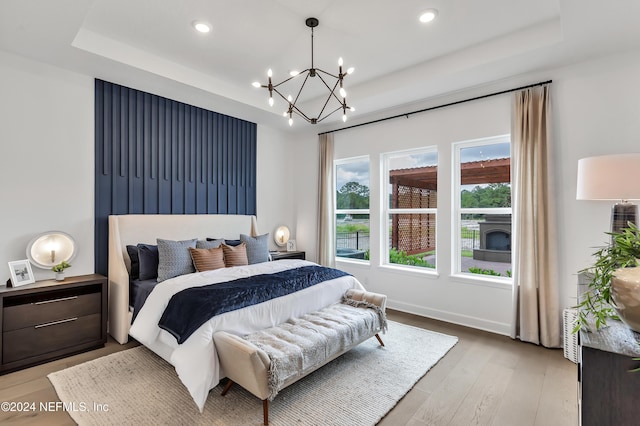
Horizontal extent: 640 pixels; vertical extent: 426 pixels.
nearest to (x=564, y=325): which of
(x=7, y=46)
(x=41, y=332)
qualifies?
(x=41, y=332)

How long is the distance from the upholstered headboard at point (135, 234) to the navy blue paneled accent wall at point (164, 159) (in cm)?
16

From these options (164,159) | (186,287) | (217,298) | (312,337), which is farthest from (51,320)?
(312,337)

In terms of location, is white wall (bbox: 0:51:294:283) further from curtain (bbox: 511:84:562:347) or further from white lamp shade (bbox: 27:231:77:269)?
curtain (bbox: 511:84:562:347)

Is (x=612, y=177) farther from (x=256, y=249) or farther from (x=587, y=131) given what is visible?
(x=256, y=249)

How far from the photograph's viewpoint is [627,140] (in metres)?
2.82

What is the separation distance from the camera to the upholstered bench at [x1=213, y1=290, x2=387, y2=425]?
2002 mm

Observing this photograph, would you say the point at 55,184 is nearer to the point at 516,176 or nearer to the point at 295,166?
the point at 295,166

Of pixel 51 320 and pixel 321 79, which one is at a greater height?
pixel 321 79

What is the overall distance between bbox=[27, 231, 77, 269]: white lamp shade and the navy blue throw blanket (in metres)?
1.44

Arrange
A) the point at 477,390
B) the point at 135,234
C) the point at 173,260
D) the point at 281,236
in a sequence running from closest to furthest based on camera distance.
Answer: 1. the point at 477,390
2. the point at 173,260
3. the point at 135,234
4. the point at 281,236

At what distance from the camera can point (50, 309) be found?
2.85 m

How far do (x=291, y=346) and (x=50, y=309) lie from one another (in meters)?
2.32

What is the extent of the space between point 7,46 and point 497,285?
5390mm

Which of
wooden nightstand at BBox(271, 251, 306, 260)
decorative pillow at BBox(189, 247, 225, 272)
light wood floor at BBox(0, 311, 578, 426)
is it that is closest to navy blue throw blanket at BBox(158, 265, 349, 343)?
decorative pillow at BBox(189, 247, 225, 272)
